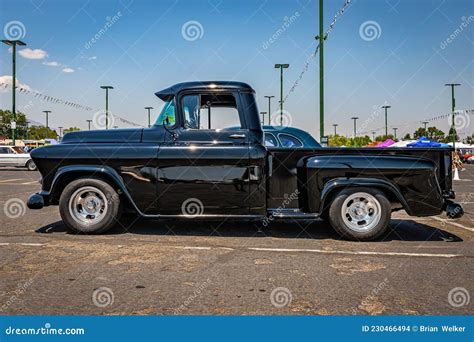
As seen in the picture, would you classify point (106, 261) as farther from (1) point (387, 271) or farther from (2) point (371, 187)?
(2) point (371, 187)

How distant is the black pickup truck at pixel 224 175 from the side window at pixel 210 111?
14 mm

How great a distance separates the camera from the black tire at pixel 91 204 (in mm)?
5855

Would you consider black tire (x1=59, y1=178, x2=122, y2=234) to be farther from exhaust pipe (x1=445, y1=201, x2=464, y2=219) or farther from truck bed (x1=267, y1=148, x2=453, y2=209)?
exhaust pipe (x1=445, y1=201, x2=464, y2=219)

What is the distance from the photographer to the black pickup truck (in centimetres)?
558

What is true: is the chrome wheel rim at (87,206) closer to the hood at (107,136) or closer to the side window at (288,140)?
the hood at (107,136)

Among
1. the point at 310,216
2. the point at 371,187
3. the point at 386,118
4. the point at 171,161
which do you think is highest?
the point at 386,118

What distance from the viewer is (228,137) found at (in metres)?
5.78

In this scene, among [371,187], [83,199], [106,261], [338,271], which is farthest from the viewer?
[83,199]

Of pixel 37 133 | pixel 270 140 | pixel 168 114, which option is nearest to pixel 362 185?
pixel 270 140

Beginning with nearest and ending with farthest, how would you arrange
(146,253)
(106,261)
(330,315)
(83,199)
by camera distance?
(330,315) → (106,261) → (146,253) → (83,199)

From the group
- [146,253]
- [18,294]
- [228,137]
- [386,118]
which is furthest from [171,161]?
[386,118]

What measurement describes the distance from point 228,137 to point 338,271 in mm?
2417

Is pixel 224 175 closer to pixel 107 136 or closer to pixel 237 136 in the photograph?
pixel 237 136

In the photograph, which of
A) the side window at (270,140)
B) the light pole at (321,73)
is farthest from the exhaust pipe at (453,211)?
the light pole at (321,73)
